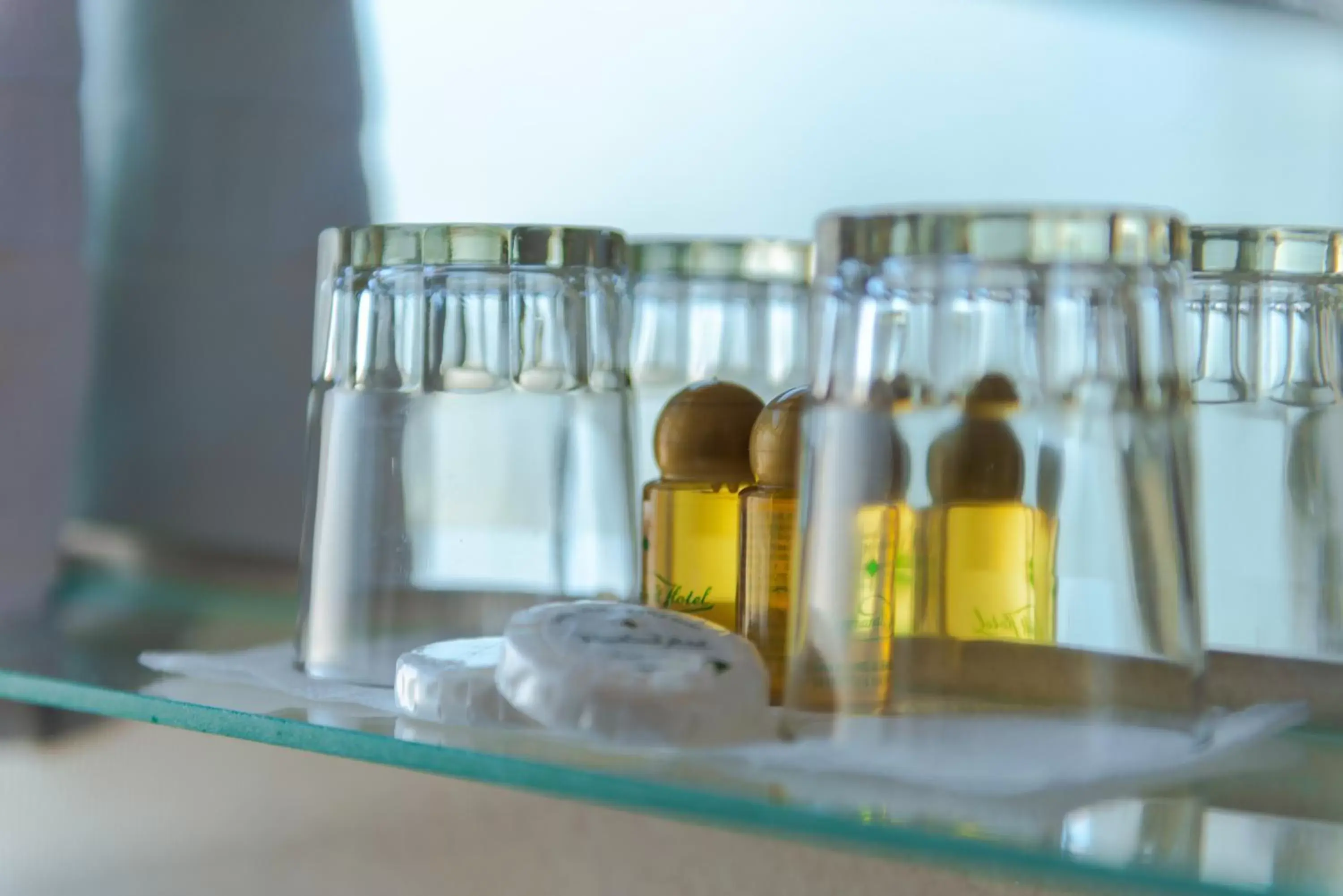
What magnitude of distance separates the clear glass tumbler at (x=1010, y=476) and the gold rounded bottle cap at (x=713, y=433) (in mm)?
96

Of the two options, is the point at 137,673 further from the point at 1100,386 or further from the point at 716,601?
the point at 1100,386

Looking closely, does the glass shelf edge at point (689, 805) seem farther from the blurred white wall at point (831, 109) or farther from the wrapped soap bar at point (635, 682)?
the blurred white wall at point (831, 109)

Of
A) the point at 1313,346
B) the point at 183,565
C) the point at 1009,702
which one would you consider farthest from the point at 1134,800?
the point at 183,565

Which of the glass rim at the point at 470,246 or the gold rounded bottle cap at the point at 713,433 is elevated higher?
the glass rim at the point at 470,246

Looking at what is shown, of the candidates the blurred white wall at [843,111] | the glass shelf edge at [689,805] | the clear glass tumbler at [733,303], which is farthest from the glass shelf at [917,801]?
the clear glass tumbler at [733,303]

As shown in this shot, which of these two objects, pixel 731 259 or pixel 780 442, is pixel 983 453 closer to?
pixel 780 442

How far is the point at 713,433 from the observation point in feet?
1.86

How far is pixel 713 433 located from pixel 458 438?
10 cm

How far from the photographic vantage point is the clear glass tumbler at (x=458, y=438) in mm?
579

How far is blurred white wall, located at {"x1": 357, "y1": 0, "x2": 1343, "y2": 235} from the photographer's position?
611 millimetres

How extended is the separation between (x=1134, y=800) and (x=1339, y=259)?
22 cm

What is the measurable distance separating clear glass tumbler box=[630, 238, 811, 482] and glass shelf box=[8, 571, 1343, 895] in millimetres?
213

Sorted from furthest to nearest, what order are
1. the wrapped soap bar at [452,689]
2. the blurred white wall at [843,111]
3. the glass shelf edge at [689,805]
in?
1. the blurred white wall at [843,111]
2. the wrapped soap bar at [452,689]
3. the glass shelf edge at [689,805]

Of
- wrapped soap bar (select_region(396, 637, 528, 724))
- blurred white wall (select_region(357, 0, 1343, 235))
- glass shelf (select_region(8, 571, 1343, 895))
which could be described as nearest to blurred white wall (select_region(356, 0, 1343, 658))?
blurred white wall (select_region(357, 0, 1343, 235))
